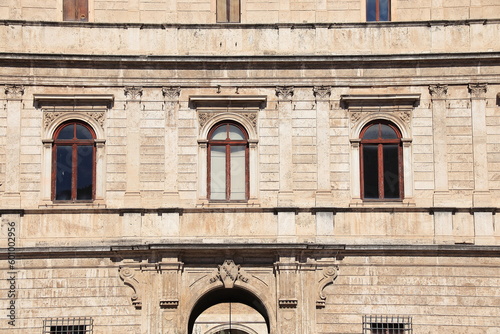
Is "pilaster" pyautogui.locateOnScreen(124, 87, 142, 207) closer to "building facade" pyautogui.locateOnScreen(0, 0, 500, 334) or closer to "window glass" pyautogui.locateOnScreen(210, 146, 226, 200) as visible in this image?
"building facade" pyautogui.locateOnScreen(0, 0, 500, 334)

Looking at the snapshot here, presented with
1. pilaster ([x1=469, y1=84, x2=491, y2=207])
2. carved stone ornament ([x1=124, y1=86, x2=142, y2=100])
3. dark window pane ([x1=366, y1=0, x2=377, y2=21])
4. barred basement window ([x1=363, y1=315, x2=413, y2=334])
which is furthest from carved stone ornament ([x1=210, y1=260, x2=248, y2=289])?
dark window pane ([x1=366, y1=0, x2=377, y2=21])

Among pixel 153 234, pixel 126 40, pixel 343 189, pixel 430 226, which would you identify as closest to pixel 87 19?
pixel 126 40

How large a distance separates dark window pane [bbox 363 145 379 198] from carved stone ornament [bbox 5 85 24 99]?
26.2 ft

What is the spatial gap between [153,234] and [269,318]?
322cm

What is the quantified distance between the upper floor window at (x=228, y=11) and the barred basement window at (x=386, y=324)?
7629mm

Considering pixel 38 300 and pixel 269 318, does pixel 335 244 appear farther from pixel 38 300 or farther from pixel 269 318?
pixel 38 300

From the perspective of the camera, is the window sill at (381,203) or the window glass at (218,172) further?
the window glass at (218,172)

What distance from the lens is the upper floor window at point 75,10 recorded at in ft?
85.7

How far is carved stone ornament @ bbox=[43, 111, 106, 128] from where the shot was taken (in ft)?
83.4

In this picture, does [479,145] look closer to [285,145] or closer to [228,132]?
[285,145]

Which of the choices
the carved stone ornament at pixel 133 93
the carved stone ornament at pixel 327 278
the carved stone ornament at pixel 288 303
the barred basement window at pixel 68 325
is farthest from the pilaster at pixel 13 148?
the carved stone ornament at pixel 327 278

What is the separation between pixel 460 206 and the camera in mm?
25000

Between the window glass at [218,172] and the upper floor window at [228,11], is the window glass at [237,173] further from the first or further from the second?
the upper floor window at [228,11]

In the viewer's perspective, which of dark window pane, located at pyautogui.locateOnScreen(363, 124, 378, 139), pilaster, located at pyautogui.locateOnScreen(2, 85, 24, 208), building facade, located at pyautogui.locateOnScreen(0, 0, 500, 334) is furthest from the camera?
dark window pane, located at pyautogui.locateOnScreen(363, 124, 378, 139)
